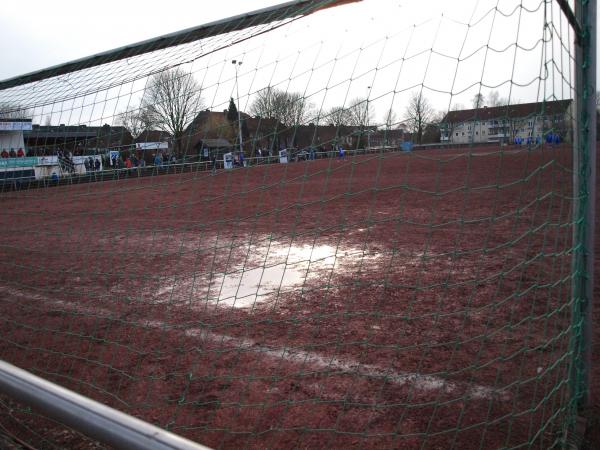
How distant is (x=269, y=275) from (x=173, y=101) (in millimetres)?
2752

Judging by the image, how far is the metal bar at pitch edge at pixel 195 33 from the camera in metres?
3.07

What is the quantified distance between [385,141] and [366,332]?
5.30 ft

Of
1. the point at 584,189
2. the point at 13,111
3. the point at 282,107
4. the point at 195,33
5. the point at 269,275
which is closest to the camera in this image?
the point at 584,189

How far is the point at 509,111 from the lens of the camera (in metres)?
2.81

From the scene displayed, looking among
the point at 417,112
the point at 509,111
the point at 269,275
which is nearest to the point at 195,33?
the point at 417,112

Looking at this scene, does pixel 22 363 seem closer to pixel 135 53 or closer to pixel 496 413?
pixel 135 53

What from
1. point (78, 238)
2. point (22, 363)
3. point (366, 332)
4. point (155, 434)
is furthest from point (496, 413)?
point (78, 238)

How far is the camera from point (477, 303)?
13.9ft

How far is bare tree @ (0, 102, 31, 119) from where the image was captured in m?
4.70

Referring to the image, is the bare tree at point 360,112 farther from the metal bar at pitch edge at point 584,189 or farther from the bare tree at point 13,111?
the bare tree at point 13,111

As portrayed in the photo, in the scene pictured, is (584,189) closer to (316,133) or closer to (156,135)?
(316,133)

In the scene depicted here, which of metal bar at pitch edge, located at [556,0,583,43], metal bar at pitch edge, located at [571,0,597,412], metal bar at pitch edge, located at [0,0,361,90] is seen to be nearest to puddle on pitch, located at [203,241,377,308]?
metal bar at pitch edge, located at [0,0,361,90]

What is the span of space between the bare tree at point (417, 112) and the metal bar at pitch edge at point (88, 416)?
2501 millimetres

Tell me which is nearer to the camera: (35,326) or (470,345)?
(470,345)
